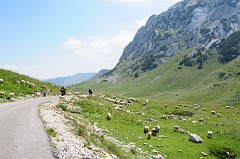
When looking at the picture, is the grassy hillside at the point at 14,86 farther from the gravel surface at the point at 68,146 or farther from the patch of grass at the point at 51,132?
the patch of grass at the point at 51,132

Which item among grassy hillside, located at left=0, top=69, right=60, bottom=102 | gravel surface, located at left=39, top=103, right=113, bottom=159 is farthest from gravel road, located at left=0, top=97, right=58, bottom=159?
grassy hillside, located at left=0, top=69, right=60, bottom=102

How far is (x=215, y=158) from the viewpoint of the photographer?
38.1m

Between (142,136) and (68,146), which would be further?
(142,136)

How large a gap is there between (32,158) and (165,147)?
2037 centimetres

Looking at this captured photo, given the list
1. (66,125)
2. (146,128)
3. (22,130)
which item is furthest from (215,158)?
(22,130)

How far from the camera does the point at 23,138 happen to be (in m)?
21.6

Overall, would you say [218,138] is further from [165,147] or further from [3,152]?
[3,152]

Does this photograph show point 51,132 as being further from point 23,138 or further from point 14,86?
point 14,86

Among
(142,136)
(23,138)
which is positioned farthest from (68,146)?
(142,136)

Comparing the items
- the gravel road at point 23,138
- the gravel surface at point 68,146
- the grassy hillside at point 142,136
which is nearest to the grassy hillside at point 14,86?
the grassy hillside at point 142,136

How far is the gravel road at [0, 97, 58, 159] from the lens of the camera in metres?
17.8

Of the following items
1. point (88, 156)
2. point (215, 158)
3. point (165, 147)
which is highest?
point (88, 156)

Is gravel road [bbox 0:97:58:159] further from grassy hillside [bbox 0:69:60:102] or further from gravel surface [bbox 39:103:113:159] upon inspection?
grassy hillside [bbox 0:69:60:102]

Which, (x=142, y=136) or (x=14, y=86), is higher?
(x=14, y=86)
